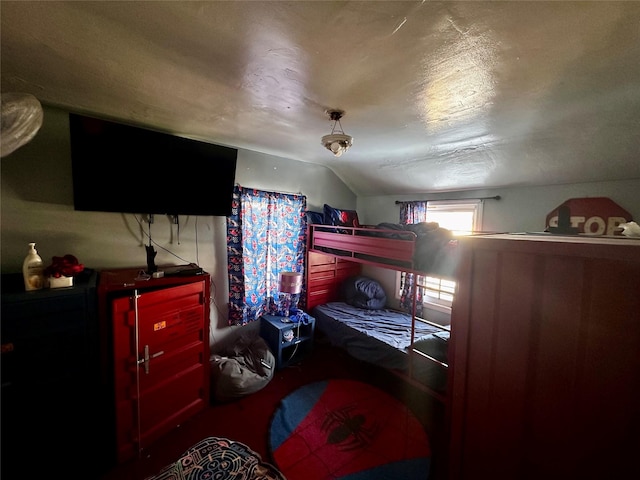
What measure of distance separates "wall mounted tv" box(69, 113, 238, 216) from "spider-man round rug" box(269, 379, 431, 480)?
2.05 metres

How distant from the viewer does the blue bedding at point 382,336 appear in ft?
7.49

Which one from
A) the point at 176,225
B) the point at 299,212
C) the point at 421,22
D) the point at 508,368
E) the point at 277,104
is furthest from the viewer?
the point at 299,212

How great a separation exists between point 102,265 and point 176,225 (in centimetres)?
68

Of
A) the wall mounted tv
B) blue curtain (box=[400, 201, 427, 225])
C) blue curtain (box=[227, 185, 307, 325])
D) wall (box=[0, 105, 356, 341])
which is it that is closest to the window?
blue curtain (box=[400, 201, 427, 225])

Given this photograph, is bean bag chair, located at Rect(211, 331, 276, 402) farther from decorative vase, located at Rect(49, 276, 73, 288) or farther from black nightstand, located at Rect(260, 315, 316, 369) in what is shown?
decorative vase, located at Rect(49, 276, 73, 288)

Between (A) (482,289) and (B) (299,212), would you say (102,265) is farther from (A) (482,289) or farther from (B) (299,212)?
(A) (482,289)

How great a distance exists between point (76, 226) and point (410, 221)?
3.57 m

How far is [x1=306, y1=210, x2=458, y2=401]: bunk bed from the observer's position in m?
2.25

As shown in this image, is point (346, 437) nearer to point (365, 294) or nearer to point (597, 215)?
point (365, 294)

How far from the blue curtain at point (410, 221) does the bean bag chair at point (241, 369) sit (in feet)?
6.47

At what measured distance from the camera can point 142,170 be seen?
196 cm

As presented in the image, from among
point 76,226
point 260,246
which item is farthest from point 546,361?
point 76,226

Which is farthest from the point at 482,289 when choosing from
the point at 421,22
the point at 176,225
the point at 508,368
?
the point at 176,225

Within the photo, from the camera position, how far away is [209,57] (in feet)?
3.83
